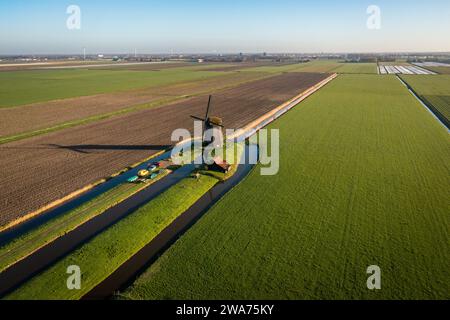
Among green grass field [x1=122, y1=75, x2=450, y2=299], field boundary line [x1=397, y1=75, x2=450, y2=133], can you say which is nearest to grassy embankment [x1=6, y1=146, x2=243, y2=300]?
green grass field [x1=122, y1=75, x2=450, y2=299]

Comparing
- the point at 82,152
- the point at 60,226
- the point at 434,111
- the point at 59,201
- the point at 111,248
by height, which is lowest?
the point at 111,248

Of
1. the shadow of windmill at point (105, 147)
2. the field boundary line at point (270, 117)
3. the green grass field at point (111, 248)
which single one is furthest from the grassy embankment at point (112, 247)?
the field boundary line at point (270, 117)

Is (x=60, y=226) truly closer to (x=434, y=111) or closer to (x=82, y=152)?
(x=82, y=152)

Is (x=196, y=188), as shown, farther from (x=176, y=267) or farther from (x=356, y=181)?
(x=356, y=181)

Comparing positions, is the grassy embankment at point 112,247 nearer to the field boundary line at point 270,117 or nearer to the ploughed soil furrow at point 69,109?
the field boundary line at point 270,117

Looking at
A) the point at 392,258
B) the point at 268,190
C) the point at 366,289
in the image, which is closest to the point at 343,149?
the point at 268,190

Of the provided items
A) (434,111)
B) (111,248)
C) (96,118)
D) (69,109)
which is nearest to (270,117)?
(96,118)

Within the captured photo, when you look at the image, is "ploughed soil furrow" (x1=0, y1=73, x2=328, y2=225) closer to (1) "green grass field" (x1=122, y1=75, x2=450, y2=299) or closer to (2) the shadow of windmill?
(2) the shadow of windmill
